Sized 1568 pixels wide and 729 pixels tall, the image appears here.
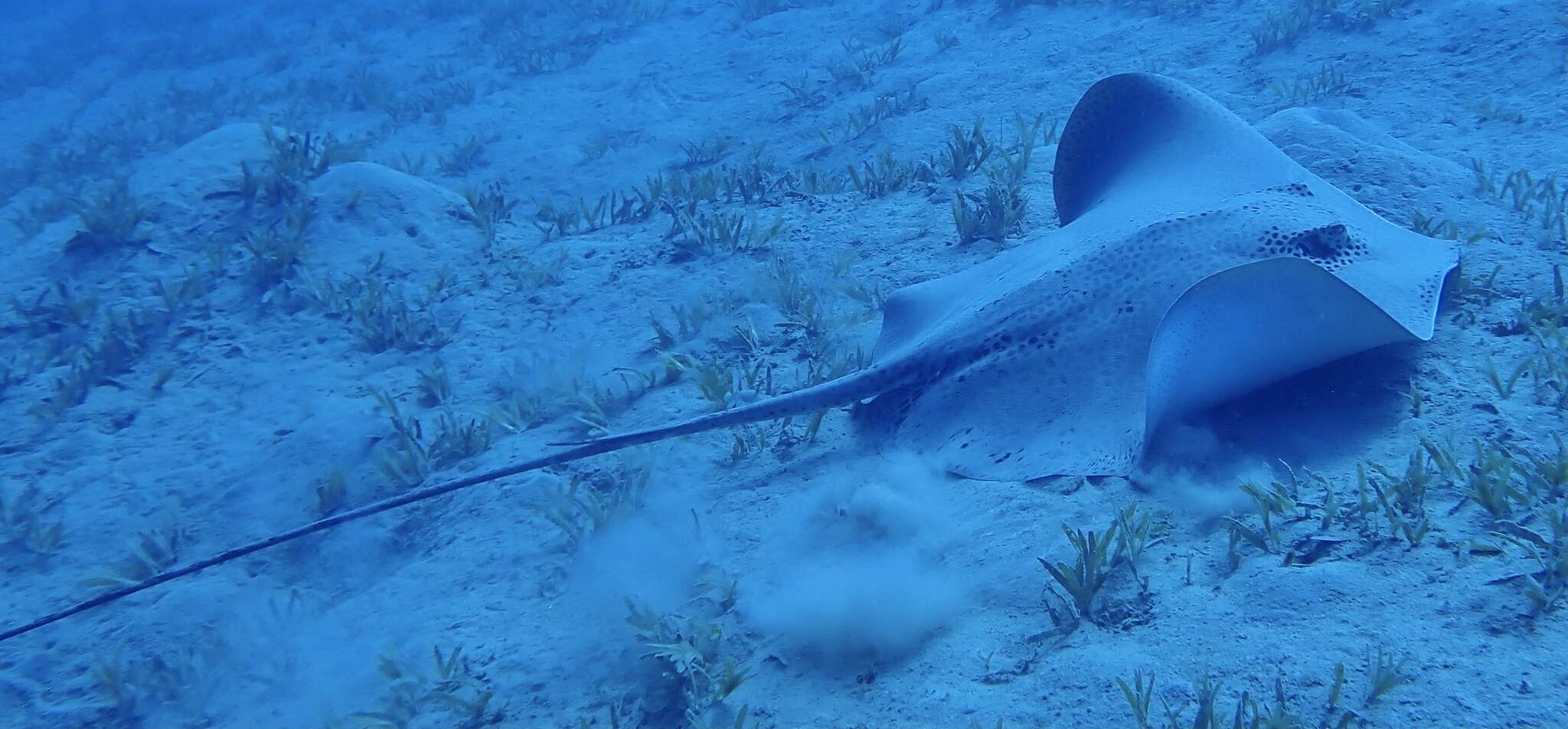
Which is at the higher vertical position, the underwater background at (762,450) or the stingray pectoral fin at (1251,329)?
the stingray pectoral fin at (1251,329)

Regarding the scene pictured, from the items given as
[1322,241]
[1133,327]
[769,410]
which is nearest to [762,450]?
[769,410]

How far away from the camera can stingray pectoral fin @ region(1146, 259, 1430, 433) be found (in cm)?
271

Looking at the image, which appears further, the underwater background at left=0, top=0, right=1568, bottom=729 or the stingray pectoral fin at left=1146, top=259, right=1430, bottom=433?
the stingray pectoral fin at left=1146, top=259, right=1430, bottom=433

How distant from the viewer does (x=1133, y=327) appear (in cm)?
299

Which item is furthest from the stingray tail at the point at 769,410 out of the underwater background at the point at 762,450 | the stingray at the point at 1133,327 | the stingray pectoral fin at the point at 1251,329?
the stingray pectoral fin at the point at 1251,329

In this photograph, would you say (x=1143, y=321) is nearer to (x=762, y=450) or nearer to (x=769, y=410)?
(x=769, y=410)

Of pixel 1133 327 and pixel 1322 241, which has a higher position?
pixel 1322 241

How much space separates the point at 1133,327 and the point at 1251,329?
0.38m

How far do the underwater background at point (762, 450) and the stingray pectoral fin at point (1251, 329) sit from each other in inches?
8.5

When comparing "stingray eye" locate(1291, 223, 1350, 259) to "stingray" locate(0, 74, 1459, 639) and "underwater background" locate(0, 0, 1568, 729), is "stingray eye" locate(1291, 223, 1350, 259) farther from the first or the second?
"underwater background" locate(0, 0, 1568, 729)

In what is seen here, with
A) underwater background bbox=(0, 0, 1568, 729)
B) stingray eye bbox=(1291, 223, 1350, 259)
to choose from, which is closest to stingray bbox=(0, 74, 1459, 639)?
stingray eye bbox=(1291, 223, 1350, 259)

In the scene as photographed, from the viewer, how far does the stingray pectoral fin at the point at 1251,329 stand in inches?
107

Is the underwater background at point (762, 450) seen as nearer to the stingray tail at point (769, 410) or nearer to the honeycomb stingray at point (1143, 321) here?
the honeycomb stingray at point (1143, 321)

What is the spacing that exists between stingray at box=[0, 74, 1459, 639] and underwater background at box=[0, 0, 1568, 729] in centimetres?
20
